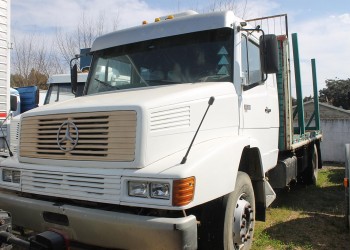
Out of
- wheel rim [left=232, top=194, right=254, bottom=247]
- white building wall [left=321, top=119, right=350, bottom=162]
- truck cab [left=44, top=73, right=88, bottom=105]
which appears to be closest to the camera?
wheel rim [left=232, top=194, right=254, bottom=247]

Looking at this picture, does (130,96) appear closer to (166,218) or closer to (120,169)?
(120,169)

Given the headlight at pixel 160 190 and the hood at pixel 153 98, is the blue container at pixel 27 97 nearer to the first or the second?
the hood at pixel 153 98

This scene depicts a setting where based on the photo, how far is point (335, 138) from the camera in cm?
1534

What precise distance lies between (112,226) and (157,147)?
2.47 ft

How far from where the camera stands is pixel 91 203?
133 inches

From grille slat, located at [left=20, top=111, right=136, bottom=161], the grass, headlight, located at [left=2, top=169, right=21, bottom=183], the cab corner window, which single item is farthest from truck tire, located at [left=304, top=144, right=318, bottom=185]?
headlight, located at [left=2, top=169, right=21, bottom=183]

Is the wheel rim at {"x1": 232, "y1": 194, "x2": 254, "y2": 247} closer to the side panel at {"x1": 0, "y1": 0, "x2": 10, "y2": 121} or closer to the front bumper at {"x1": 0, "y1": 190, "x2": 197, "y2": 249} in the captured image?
the front bumper at {"x1": 0, "y1": 190, "x2": 197, "y2": 249}

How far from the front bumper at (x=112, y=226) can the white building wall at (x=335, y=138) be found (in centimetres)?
1364

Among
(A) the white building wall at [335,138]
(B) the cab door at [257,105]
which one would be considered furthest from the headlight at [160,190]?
Answer: (A) the white building wall at [335,138]

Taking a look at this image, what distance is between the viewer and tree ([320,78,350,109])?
37.1 meters

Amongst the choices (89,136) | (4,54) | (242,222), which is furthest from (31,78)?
(242,222)

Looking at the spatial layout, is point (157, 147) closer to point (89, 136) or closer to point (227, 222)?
point (89, 136)

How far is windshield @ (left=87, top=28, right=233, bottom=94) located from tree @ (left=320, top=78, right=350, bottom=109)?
115ft

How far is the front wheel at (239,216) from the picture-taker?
3527 millimetres
